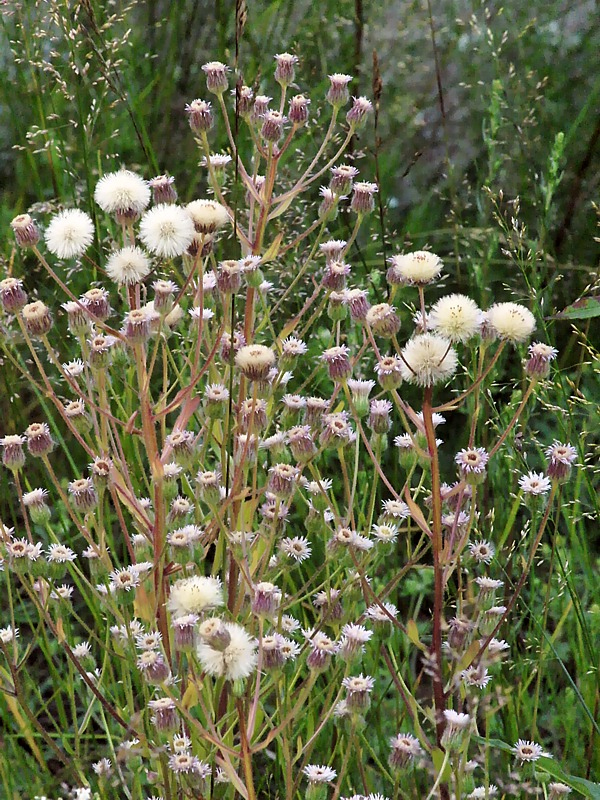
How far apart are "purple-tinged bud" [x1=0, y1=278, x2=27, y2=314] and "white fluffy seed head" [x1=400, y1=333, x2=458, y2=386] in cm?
46

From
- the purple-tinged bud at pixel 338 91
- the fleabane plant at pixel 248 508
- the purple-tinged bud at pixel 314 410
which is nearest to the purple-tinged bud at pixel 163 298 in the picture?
Result: the fleabane plant at pixel 248 508

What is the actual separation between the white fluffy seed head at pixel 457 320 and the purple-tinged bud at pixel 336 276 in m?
0.22

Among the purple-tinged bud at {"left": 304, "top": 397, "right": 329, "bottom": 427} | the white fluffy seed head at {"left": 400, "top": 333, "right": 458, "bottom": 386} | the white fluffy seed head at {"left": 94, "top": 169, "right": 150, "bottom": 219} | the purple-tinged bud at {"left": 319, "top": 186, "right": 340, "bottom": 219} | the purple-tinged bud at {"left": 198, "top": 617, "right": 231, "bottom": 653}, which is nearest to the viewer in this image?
the purple-tinged bud at {"left": 198, "top": 617, "right": 231, "bottom": 653}

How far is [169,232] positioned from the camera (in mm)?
A: 1093

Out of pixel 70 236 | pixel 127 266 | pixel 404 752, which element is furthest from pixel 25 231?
pixel 404 752

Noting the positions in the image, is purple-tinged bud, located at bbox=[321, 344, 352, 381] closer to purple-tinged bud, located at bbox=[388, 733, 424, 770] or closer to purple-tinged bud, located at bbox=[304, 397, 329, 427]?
purple-tinged bud, located at bbox=[304, 397, 329, 427]

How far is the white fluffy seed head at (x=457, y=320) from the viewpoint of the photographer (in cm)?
104

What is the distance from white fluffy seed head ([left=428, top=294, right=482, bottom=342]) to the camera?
1.04 meters

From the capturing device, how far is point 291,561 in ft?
3.94

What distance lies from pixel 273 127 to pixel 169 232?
28cm

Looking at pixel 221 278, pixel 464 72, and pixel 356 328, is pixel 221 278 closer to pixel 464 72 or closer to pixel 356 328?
pixel 356 328

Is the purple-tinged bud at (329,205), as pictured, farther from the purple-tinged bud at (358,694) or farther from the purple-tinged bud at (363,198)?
the purple-tinged bud at (358,694)

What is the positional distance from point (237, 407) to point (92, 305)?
8.6 inches

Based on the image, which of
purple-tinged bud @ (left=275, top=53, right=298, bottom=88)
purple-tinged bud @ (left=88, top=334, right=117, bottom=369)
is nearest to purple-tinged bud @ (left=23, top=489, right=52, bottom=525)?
purple-tinged bud @ (left=88, top=334, right=117, bottom=369)
